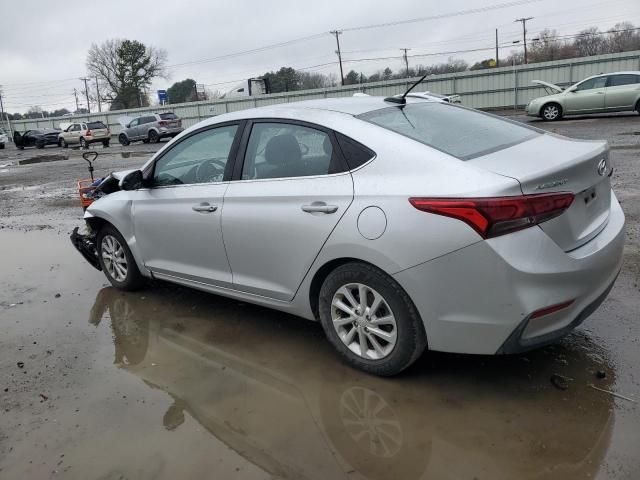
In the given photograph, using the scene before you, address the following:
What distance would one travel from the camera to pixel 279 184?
3520mm

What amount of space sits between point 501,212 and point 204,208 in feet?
7.12

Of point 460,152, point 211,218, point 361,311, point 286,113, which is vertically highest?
point 286,113

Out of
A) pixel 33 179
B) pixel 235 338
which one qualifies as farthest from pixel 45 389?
pixel 33 179

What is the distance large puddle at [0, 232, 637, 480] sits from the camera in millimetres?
2602

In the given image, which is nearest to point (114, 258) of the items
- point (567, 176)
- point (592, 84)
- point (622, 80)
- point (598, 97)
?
point (567, 176)

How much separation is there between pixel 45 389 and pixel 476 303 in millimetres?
2775

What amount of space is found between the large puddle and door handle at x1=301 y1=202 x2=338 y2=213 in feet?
3.39

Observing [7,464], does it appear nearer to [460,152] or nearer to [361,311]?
[361,311]

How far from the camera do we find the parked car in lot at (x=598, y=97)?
1833 cm

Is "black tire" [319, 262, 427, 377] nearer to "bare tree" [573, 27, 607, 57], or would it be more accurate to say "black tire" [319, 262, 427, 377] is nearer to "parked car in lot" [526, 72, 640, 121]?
"parked car in lot" [526, 72, 640, 121]

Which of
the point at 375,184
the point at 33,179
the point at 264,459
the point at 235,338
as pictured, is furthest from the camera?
the point at 33,179

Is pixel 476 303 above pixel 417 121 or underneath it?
underneath

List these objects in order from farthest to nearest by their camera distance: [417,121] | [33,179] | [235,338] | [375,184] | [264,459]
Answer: [33,179] < [235,338] < [417,121] < [375,184] < [264,459]

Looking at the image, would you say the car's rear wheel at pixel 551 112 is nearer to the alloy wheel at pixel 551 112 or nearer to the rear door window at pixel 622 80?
the alloy wheel at pixel 551 112
